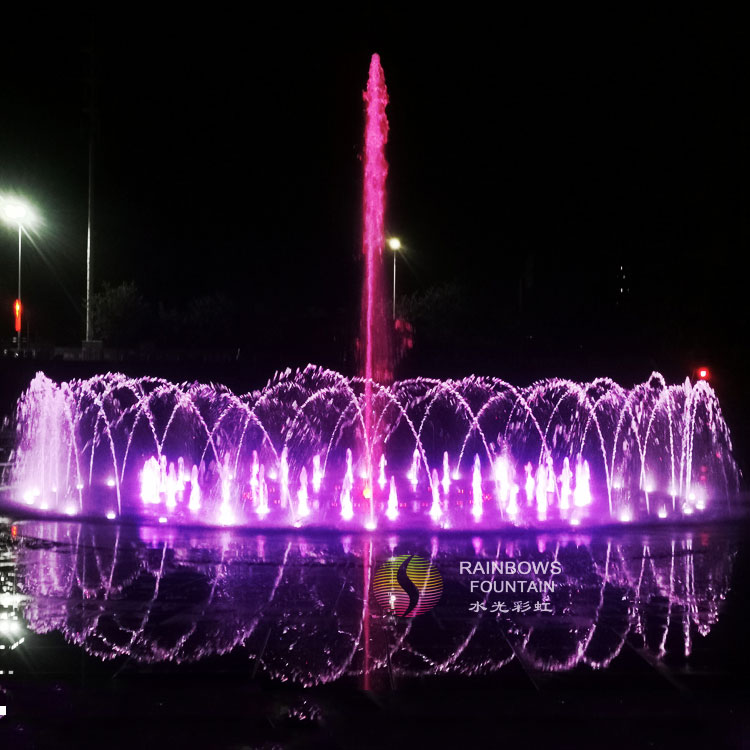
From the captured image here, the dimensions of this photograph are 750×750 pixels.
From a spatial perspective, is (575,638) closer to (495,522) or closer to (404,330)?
(495,522)

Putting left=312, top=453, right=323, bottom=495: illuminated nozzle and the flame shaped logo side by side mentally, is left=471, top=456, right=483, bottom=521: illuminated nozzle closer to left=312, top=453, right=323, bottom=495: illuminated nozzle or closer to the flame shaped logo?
left=312, top=453, right=323, bottom=495: illuminated nozzle

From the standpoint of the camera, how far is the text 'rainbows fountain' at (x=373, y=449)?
52.6 feet

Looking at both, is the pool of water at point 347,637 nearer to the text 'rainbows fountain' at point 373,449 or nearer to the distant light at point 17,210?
the text 'rainbows fountain' at point 373,449

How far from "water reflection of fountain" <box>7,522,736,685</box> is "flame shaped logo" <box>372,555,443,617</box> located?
153 millimetres

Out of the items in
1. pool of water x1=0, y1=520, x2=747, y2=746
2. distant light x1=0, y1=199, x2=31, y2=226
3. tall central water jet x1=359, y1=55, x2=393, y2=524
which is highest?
distant light x1=0, y1=199, x2=31, y2=226

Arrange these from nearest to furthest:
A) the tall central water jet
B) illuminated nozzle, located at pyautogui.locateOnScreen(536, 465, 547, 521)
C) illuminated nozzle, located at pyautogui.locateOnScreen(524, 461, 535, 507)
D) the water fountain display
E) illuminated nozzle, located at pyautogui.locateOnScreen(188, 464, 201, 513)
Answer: illuminated nozzle, located at pyautogui.locateOnScreen(536, 465, 547, 521) → illuminated nozzle, located at pyautogui.locateOnScreen(188, 464, 201, 513) → the water fountain display → illuminated nozzle, located at pyautogui.locateOnScreen(524, 461, 535, 507) → the tall central water jet

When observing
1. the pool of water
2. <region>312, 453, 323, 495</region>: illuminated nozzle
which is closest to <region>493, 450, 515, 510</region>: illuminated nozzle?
<region>312, 453, 323, 495</region>: illuminated nozzle

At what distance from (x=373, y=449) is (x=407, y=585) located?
17.9 m

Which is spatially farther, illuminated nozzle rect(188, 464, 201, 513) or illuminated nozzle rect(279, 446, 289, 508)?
illuminated nozzle rect(279, 446, 289, 508)

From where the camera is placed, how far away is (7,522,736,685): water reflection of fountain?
6754 mm

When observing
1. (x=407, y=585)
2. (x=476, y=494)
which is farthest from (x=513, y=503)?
(x=407, y=585)

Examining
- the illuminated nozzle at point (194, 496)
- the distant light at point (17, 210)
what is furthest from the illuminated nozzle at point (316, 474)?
the distant light at point (17, 210)

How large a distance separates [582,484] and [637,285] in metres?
34.2

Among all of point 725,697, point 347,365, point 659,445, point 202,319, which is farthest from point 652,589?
point 202,319
